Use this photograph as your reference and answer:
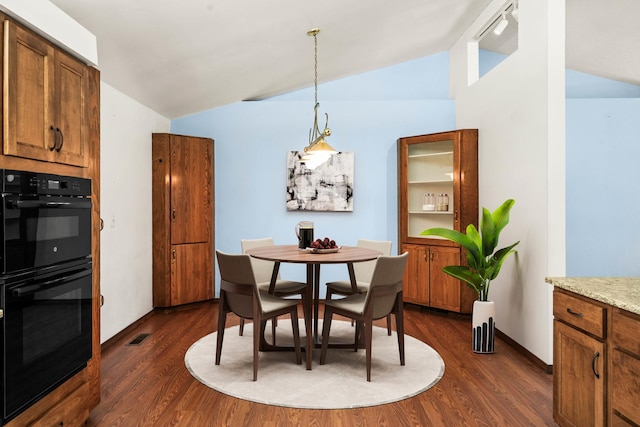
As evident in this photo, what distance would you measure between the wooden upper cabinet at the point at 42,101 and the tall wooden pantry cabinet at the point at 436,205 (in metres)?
3.64

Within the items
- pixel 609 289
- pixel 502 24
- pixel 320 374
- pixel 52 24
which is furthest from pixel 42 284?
pixel 502 24

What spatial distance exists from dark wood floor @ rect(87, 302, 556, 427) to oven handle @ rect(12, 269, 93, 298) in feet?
Answer: 2.91

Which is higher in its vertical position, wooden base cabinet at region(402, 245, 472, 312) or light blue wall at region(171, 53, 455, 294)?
light blue wall at region(171, 53, 455, 294)

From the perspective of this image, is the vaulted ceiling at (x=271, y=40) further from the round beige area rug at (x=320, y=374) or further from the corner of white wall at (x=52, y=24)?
the round beige area rug at (x=320, y=374)

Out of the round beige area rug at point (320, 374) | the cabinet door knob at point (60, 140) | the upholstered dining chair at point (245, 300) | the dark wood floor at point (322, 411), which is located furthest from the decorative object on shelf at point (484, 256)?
the cabinet door knob at point (60, 140)

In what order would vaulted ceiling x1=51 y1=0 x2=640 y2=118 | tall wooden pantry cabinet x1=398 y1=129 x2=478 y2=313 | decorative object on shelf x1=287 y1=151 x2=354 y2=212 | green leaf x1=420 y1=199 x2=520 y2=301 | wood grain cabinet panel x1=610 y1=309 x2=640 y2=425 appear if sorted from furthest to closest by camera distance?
decorative object on shelf x1=287 y1=151 x2=354 y2=212, tall wooden pantry cabinet x1=398 y1=129 x2=478 y2=313, green leaf x1=420 y1=199 x2=520 y2=301, vaulted ceiling x1=51 y1=0 x2=640 y2=118, wood grain cabinet panel x1=610 y1=309 x2=640 y2=425

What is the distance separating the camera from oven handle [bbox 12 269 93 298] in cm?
176

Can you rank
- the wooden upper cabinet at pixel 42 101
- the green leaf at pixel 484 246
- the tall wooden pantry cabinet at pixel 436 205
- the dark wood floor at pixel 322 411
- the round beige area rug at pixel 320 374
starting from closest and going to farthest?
the wooden upper cabinet at pixel 42 101, the dark wood floor at pixel 322 411, the round beige area rug at pixel 320 374, the green leaf at pixel 484 246, the tall wooden pantry cabinet at pixel 436 205

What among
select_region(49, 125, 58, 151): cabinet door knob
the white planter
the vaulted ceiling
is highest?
the vaulted ceiling

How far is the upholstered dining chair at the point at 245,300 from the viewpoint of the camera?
2.97 metres

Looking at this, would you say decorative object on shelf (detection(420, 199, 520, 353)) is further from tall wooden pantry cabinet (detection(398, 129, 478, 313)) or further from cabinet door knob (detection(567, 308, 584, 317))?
cabinet door knob (detection(567, 308, 584, 317))

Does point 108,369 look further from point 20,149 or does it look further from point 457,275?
point 457,275

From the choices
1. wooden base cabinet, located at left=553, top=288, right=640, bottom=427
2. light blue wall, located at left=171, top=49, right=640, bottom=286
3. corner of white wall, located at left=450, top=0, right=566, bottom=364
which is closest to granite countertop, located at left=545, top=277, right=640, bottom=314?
wooden base cabinet, located at left=553, top=288, right=640, bottom=427

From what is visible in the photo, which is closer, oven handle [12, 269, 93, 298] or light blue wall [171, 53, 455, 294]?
oven handle [12, 269, 93, 298]
